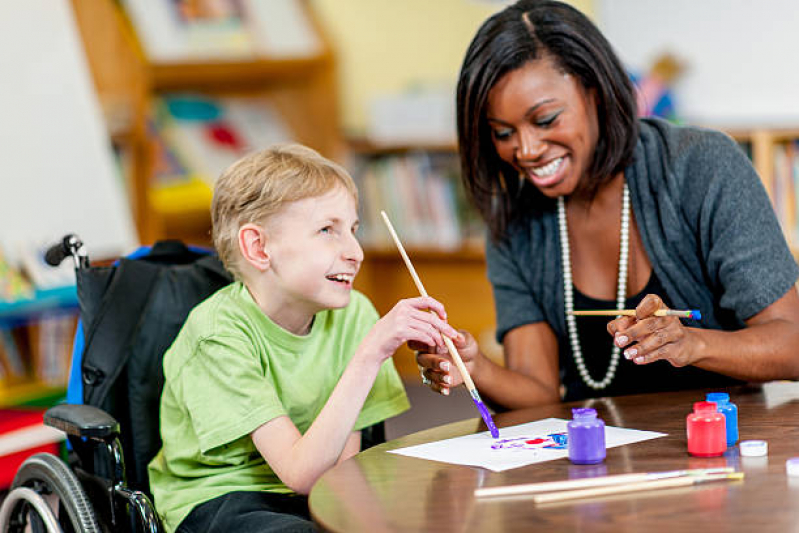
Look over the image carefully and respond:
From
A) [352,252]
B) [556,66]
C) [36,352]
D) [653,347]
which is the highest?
[556,66]

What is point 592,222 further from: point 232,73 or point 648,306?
point 232,73

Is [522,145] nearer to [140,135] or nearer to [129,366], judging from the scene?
[129,366]

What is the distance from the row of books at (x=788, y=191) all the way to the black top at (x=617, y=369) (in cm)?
192

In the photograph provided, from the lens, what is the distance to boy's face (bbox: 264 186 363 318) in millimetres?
1600

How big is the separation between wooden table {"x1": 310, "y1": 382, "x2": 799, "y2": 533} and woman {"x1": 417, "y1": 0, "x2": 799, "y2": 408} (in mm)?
225

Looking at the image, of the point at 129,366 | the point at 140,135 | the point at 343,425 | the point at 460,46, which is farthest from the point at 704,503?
the point at 460,46

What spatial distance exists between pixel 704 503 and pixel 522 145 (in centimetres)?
83

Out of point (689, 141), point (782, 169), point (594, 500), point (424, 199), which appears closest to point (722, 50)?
point (782, 169)

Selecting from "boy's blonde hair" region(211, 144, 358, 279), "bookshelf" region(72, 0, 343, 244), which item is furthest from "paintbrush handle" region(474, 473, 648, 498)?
"bookshelf" region(72, 0, 343, 244)

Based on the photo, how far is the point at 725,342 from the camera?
1.56 m

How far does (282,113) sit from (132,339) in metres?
2.89

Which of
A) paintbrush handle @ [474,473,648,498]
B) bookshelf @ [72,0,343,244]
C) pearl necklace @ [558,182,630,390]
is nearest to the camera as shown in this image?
paintbrush handle @ [474,473,648,498]

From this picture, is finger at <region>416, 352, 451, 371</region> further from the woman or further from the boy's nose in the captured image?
the boy's nose

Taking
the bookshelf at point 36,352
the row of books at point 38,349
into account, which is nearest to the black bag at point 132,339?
the bookshelf at point 36,352
